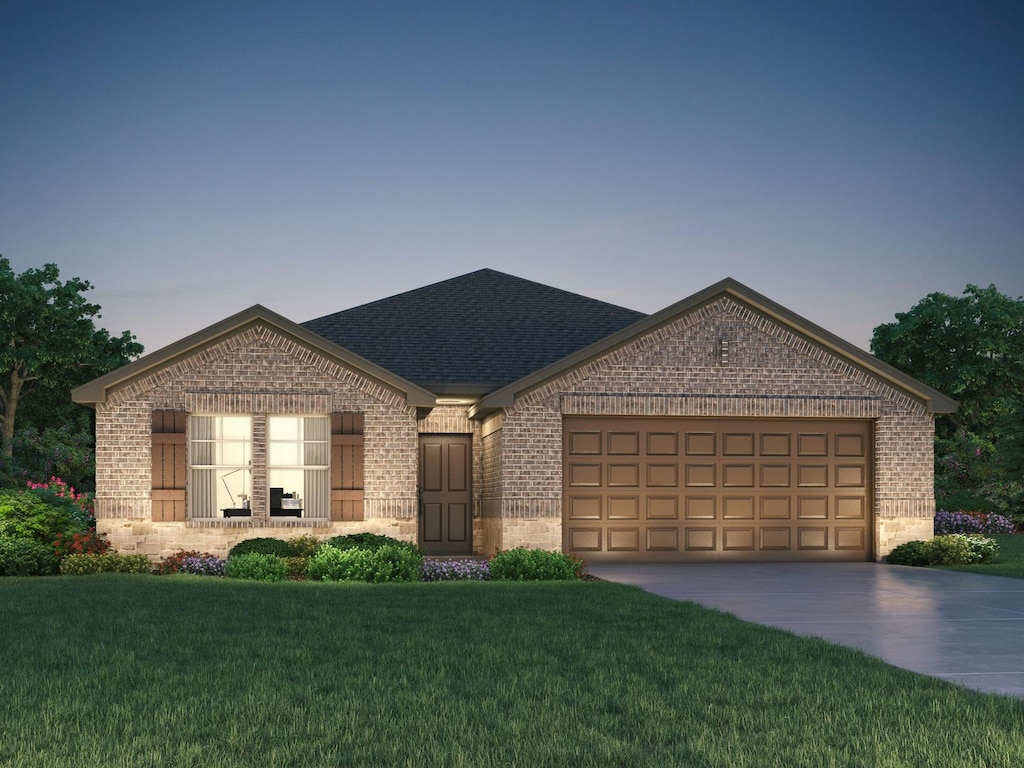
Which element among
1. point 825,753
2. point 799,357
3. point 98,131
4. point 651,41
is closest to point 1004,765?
Answer: point 825,753

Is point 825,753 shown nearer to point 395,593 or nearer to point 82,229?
point 395,593

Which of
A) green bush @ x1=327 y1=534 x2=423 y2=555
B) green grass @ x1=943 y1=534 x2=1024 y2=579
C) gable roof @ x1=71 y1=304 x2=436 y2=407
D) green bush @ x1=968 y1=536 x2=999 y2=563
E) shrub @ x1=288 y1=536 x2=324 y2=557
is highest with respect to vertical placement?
gable roof @ x1=71 y1=304 x2=436 y2=407

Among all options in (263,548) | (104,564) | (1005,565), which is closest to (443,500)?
(263,548)

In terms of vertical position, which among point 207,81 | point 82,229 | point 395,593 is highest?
point 207,81

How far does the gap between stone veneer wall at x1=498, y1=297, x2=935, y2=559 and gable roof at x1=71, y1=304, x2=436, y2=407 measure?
7.03 ft

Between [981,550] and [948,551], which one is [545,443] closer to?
[948,551]

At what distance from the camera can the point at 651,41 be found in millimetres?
21969

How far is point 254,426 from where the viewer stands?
66.6ft

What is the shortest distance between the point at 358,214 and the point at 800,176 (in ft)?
36.2

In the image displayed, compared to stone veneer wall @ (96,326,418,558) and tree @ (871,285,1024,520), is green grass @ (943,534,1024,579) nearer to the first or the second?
stone veneer wall @ (96,326,418,558)

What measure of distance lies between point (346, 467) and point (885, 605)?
1011 cm

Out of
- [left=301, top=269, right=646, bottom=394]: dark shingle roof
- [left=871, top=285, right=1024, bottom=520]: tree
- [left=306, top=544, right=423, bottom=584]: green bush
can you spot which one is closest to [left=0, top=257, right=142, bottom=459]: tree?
[left=301, top=269, right=646, bottom=394]: dark shingle roof

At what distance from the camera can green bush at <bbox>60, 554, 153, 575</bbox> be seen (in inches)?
733

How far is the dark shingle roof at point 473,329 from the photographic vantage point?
77.9 feet
